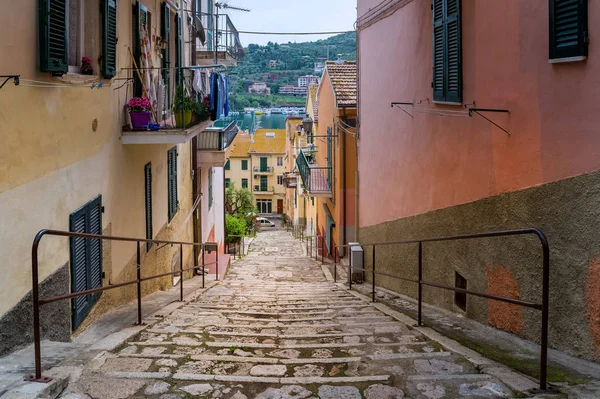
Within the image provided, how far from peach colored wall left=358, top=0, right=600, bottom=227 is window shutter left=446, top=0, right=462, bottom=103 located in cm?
12

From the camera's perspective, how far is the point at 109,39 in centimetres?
832

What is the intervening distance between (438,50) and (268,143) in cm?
5715

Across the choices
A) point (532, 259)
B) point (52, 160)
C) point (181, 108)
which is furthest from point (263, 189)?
point (532, 259)

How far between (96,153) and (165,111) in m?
3.87

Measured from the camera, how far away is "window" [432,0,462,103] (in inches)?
328

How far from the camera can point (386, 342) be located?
633 cm

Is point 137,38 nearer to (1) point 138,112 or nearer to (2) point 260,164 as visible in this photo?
(1) point 138,112

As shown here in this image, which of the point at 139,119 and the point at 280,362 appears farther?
the point at 139,119

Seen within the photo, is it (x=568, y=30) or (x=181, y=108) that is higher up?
(x=568, y=30)

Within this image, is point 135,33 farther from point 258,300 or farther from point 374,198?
point 374,198

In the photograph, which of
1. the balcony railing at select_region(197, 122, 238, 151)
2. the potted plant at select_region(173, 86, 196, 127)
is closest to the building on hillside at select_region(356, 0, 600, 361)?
the potted plant at select_region(173, 86, 196, 127)

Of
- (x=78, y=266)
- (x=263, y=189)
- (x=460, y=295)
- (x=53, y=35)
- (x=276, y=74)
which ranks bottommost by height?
(x=263, y=189)

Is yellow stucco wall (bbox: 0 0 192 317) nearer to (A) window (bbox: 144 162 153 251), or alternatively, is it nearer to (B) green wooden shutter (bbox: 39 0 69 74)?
(B) green wooden shutter (bbox: 39 0 69 74)

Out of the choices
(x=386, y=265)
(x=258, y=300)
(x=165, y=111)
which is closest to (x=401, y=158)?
(x=386, y=265)
